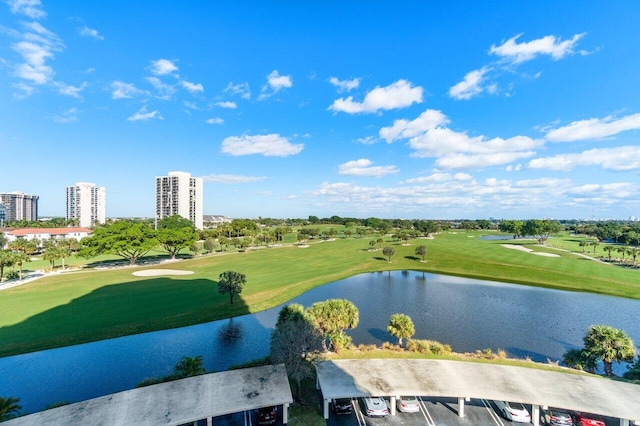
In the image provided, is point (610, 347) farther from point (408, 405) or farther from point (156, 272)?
point (156, 272)

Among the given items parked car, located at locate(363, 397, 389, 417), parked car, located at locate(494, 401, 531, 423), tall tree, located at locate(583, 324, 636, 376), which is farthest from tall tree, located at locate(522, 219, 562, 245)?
parked car, located at locate(363, 397, 389, 417)

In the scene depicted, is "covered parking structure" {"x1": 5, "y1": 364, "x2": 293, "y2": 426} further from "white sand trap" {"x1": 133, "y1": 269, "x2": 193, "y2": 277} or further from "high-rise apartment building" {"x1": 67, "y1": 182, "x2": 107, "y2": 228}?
"high-rise apartment building" {"x1": 67, "y1": 182, "x2": 107, "y2": 228}

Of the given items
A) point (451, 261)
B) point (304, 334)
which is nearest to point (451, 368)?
point (304, 334)

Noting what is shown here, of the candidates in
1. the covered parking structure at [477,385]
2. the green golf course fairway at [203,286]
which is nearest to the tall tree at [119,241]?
the green golf course fairway at [203,286]

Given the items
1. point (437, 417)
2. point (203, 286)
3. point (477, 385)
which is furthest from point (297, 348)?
point (203, 286)

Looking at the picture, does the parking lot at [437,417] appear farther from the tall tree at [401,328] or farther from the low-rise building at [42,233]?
the low-rise building at [42,233]

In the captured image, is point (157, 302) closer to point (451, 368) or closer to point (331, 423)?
point (331, 423)
